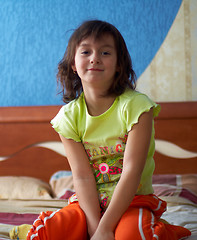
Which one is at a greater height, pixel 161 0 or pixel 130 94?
pixel 161 0

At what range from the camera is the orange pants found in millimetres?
886

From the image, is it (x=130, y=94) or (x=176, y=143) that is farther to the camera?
(x=176, y=143)

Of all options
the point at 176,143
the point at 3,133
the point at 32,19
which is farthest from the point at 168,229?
the point at 32,19

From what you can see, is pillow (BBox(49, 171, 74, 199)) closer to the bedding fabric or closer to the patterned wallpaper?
the bedding fabric

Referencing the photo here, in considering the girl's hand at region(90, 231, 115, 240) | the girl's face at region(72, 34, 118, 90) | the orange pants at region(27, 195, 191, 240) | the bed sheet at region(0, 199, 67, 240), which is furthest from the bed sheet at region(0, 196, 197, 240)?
the girl's face at region(72, 34, 118, 90)

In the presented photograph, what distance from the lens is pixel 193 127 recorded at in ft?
7.16

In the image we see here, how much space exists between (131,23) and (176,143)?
922 mm

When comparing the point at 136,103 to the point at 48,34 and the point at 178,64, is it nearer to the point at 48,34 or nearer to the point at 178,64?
the point at 178,64

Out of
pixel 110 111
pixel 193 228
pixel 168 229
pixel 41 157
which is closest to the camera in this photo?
pixel 168 229

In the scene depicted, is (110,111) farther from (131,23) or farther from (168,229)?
(131,23)

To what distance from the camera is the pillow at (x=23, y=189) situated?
6.43 feet

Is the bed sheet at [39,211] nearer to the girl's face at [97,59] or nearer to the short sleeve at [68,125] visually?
the short sleeve at [68,125]

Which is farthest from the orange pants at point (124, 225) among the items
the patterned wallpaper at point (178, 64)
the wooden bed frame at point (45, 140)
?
the patterned wallpaper at point (178, 64)

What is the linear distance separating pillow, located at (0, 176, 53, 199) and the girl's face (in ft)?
3.53
